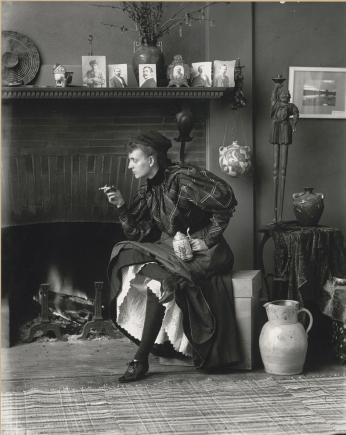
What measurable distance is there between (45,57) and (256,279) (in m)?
1.90

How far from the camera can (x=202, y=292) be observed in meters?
3.51

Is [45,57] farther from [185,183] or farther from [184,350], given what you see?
[184,350]

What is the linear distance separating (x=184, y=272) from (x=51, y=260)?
4.30ft

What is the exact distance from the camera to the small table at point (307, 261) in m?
3.87

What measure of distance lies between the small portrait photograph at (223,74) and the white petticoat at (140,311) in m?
1.32

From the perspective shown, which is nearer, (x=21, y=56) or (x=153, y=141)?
(x=153, y=141)

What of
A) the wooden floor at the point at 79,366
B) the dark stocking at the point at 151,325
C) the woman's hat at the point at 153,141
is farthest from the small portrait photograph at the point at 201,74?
the wooden floor at the point at 79,366

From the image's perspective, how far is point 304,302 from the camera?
154 inches

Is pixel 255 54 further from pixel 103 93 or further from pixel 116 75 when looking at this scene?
pixel 103 93

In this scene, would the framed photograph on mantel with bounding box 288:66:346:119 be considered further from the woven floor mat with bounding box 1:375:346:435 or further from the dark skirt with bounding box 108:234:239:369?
the woven floor mat with bounding box 1:375:346:435

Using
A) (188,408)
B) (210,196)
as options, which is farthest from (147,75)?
(188,408)

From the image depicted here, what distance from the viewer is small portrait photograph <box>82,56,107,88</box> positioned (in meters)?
4.12

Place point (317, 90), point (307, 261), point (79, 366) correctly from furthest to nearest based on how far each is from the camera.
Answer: point (317, 90) < point (307, 261) < point (79, 366)

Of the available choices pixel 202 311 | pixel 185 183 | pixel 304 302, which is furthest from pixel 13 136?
pixel 304 302
